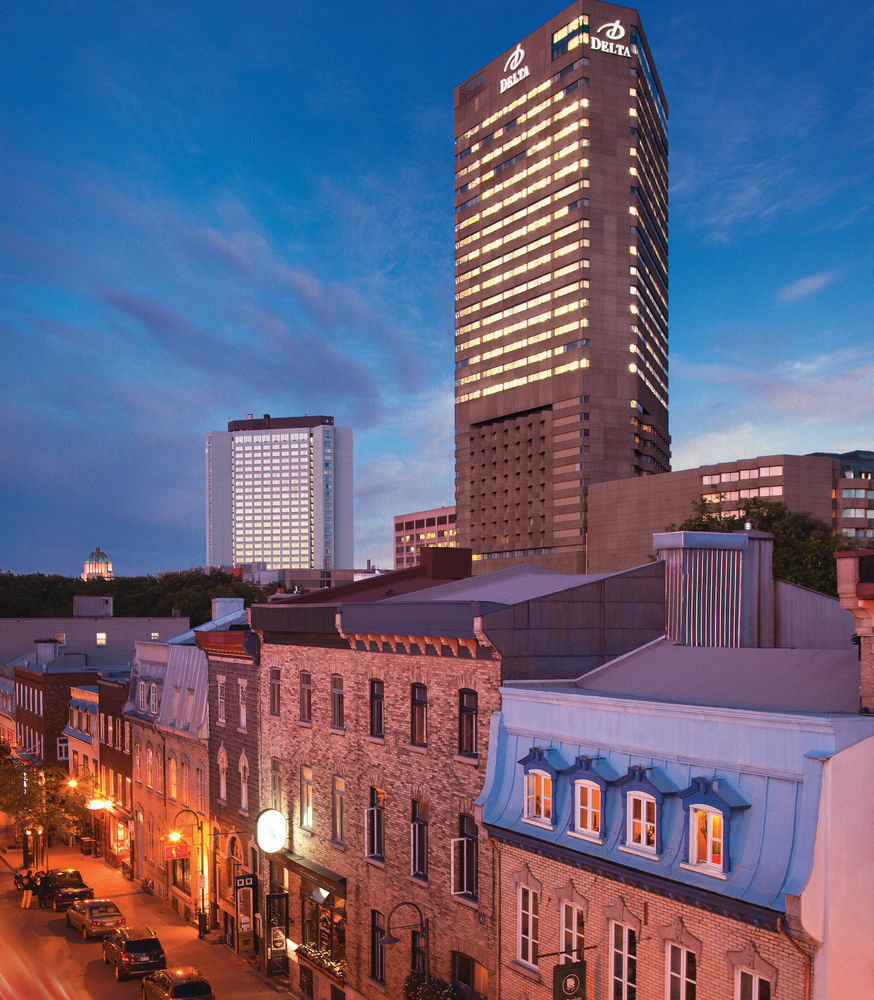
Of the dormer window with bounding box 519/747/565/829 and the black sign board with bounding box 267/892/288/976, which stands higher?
the dormer window with bounding box 519/747/565/829

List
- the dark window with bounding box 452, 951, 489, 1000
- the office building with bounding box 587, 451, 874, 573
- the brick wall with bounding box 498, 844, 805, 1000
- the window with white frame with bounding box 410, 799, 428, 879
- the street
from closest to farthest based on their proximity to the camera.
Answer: the brick wall with bounding box 498, 844, 805, 1000, the dark window with bounding box 452, 951, 489, 1000, the window with white frame with bounding box 410, 799, 428, 879, the street, the office building with bounding box 587, 451, 874, 573

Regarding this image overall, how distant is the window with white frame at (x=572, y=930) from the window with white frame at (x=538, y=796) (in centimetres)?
185

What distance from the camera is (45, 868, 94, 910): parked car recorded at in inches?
1775

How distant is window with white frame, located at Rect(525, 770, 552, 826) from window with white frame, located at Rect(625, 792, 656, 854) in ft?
8.97

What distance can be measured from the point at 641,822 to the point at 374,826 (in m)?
12.9

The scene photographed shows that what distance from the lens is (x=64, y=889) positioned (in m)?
45.9

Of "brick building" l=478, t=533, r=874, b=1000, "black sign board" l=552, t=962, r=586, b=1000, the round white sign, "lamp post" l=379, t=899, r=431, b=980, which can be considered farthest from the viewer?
the round white sign

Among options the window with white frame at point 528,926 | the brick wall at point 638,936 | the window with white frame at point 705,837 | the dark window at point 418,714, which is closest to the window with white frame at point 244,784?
the dark window at point 418,714

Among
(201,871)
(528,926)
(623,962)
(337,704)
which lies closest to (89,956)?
(201,871)

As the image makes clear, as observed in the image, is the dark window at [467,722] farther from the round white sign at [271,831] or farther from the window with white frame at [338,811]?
the round white sign at [271,831]

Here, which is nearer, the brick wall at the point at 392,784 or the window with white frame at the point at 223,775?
the brick wall at the point at 392,784

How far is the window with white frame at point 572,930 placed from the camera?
20.6 metres

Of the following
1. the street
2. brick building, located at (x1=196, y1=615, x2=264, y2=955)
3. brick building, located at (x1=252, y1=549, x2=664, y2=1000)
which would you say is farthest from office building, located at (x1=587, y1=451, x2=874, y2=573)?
brick building, located at (x1=252, y1=549, x2=664, y2=1000)

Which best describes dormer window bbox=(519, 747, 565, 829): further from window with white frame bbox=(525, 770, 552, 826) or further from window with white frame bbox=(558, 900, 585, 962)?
window with white frame bbox=(558, 900, 585, 962)
